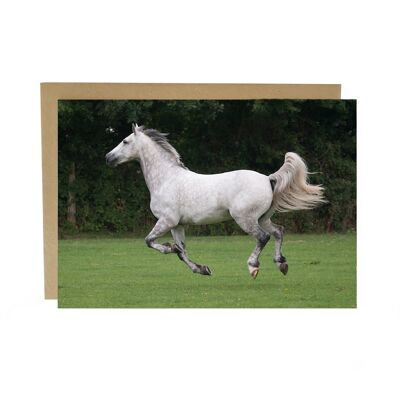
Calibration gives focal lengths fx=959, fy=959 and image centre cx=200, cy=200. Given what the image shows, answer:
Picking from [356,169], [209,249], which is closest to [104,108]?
[209,249]

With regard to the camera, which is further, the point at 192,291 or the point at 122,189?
the point at 122,189

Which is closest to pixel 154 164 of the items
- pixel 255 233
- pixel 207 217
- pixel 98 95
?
pixel 207 217

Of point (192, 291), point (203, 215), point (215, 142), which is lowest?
point (192, 291)

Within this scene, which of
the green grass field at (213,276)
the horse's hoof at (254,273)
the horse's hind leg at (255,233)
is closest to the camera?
the green grass field at (213,276)

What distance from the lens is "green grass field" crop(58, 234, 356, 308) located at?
11211mm

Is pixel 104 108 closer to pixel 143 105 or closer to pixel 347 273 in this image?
pixel 143 105

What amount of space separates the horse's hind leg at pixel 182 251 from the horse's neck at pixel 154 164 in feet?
1.89

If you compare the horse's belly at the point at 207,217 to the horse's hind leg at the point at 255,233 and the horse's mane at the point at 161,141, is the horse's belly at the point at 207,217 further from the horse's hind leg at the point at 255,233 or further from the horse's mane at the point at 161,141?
the horse's mane at the point at 161,141

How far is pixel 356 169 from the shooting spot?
11344 mm

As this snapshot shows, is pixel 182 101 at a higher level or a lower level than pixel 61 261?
higher

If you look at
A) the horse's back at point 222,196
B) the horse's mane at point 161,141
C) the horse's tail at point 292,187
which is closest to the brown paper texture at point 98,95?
the horse's mane at point 161,141

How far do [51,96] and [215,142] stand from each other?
214 centimetres

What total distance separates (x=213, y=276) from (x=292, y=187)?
143cm

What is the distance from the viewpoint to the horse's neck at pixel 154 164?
38.2ft
